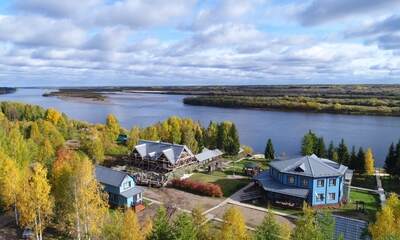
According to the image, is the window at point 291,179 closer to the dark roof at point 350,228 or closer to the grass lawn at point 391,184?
the dark roof at point 350,228

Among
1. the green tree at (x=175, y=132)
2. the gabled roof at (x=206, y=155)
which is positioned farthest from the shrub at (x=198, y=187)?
the green tree at (x=175, y=132)

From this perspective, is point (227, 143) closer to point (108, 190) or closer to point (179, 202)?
point (179, 202)

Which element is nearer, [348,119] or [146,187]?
[146,187]

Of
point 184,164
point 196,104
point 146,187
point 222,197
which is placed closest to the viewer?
point 222,197

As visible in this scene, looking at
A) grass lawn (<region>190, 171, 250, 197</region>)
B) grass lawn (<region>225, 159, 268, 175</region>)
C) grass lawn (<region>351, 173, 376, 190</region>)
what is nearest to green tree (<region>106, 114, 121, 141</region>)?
grass lawn (<region>225, 159, 268, 175</region>)

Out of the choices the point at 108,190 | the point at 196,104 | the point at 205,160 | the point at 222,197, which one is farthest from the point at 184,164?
the point at 196,104
